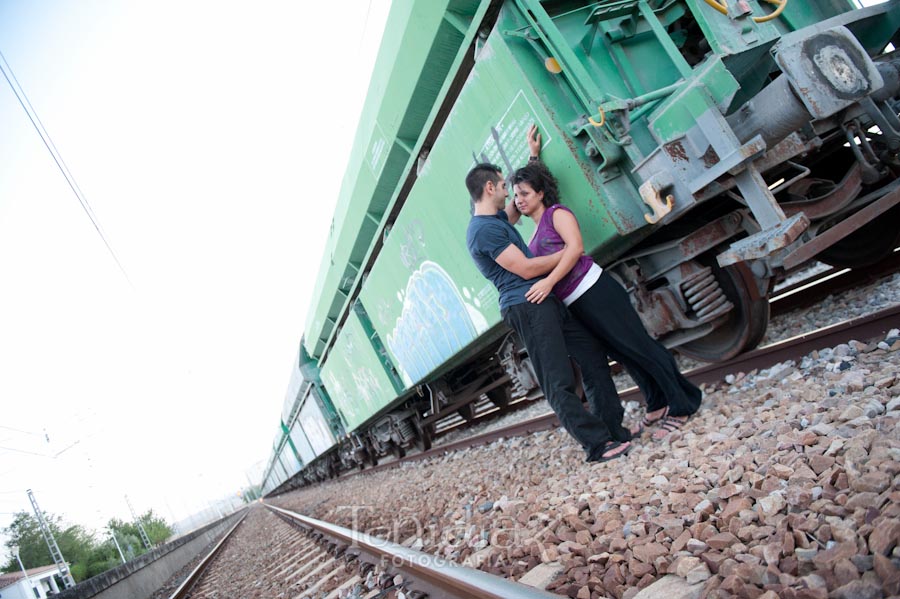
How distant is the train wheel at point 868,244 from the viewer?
340cm

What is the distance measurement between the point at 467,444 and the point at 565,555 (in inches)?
184

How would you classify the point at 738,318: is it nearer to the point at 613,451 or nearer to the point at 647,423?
the point at 647,423

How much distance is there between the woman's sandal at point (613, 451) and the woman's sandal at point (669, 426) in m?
0.17

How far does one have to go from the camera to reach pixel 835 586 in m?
1.31

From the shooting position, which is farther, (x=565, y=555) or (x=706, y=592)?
(x=565, y=555)

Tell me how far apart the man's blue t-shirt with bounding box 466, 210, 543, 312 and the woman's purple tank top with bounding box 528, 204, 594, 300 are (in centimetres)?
13

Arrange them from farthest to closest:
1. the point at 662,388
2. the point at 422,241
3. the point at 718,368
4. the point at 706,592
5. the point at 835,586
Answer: the point at 422,241 < the point at 718,368 < the point at 662,388 < the point at 706,592 < the point at 835,586

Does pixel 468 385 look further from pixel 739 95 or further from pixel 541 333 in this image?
pixel 739 95

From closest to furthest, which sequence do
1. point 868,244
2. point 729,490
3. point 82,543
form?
1. point 729,490
2. point 868,244
3. point 82,543

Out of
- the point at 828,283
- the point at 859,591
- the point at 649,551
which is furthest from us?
the point at 828,283

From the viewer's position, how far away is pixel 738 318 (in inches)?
133

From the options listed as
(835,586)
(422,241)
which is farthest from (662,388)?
(422,241)

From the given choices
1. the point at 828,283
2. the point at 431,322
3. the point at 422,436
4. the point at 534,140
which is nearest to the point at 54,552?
the point at 422,436

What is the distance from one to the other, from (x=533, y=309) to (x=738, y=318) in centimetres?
137
